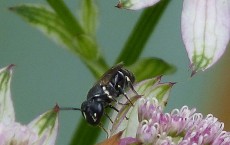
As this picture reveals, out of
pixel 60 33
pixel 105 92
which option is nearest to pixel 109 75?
pixel 105 92

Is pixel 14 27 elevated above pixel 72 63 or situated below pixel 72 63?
above

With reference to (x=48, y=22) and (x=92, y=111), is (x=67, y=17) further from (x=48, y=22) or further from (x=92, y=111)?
(x=92, y=111)

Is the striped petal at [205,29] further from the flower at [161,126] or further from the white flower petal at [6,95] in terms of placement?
the white flower petal at [6,95]

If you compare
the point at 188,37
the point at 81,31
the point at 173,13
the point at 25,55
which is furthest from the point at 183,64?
the point at 188,37

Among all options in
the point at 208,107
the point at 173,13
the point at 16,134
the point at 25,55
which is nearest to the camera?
the point at 16,134

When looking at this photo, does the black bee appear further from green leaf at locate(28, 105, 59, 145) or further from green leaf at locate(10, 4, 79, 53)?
green leaf at locate(10, 4, 79, 53)

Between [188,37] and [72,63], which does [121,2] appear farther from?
[72,63]
